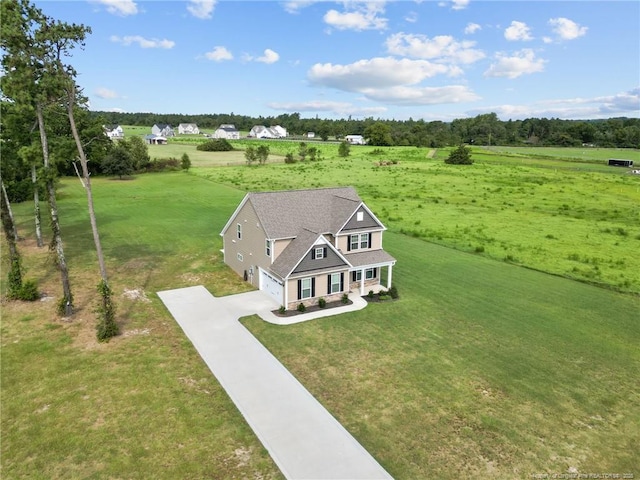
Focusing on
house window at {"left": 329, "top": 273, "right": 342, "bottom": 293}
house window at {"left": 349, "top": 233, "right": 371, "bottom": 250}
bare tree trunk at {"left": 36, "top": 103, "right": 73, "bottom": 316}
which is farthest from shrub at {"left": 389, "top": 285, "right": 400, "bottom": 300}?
bare tree trunk at {"left": 36, "top": 103, "right": 73, "bottom": 316}

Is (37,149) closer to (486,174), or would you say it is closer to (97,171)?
(97,171)

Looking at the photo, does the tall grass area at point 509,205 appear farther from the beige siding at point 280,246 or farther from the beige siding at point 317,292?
the beige siding at point 280,246

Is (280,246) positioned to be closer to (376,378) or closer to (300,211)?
(300,211)

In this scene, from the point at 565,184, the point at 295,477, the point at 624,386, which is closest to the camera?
the point at 295,477

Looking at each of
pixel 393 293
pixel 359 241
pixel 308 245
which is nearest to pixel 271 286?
pixel 308 245

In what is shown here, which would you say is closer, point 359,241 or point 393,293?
point 393,293

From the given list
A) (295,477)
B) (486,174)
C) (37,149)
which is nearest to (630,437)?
(295,477)
